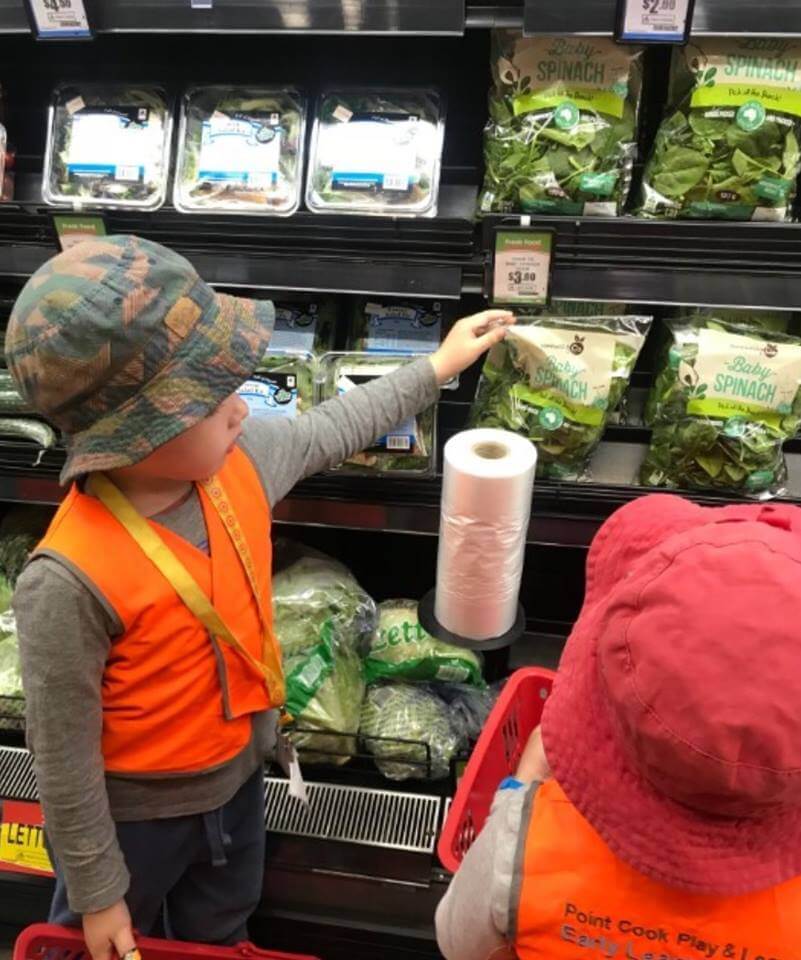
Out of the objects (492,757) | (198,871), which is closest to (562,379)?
(492,757)

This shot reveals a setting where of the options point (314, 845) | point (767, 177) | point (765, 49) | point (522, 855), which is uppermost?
point (765, 49)

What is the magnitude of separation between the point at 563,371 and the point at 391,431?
0.98 feet

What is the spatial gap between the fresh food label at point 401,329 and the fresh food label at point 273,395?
0.53 feet

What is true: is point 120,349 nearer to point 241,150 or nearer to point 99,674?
point 99,674

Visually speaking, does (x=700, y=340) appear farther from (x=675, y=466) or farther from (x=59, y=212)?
(x=59, y=212)

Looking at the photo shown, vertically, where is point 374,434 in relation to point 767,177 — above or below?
below

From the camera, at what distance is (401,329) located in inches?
60.3

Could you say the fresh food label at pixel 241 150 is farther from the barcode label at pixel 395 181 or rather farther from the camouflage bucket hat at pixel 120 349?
the camouflage bucket hat at pixel 120 349

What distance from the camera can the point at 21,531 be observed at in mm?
1887

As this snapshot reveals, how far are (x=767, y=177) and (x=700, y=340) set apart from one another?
26cm

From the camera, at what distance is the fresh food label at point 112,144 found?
1.43 m

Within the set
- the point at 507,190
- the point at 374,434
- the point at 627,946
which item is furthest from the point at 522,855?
the point at 507,190

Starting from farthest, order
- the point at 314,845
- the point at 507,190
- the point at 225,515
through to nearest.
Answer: the point at 314,845 < the point at 507,190 < the point at 225,515

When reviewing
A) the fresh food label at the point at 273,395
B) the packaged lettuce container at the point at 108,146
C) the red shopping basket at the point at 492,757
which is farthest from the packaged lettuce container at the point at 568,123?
the red shopping basket at the point at 492,757
